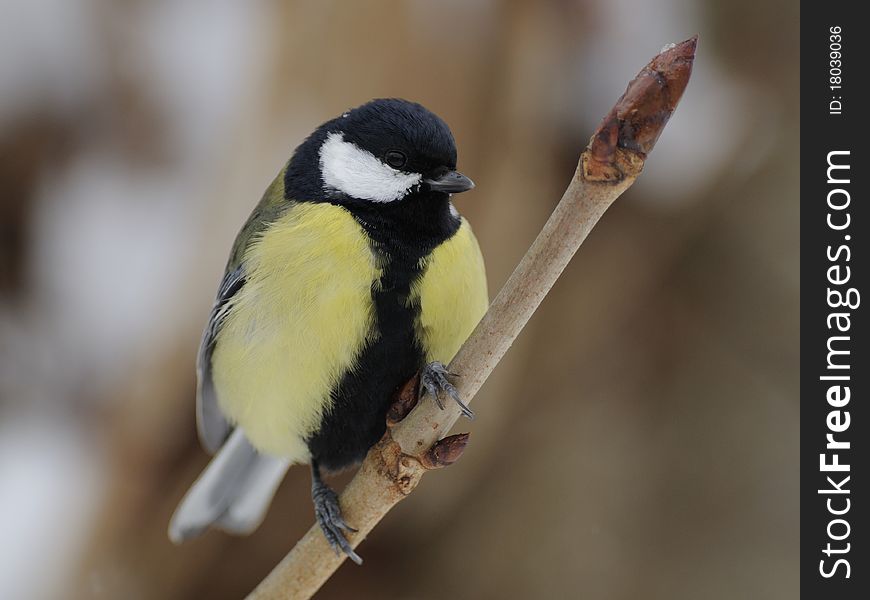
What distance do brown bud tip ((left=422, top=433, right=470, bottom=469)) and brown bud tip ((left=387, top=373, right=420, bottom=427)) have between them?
0.08m

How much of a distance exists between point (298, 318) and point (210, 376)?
0.37 m

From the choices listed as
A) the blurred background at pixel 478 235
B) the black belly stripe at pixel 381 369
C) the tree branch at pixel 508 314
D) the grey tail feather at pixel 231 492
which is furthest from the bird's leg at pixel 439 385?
the blurred background at pixel 478 235

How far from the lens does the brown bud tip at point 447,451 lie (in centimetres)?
89

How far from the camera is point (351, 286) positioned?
1.08 m

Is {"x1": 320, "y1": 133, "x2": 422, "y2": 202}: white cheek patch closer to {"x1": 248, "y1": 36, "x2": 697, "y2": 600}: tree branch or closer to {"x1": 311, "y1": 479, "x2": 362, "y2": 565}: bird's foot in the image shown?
{"x1": 248, "y1": 36, "x2": 697, "y2": 600}: tree branch

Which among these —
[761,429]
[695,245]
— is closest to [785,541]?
[761,429]

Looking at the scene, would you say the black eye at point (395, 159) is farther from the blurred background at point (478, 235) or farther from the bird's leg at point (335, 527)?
the blurred background at point (478, 235)

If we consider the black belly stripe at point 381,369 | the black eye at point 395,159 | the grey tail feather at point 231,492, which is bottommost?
the grey tail feather at point 231,492

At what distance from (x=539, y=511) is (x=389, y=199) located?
124cm

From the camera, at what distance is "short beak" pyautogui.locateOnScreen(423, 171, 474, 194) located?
107cm

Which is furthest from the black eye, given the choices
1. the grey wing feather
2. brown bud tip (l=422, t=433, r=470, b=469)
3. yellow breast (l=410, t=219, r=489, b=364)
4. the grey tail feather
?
the grey tail feather

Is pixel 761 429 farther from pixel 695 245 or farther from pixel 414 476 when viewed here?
pixel 414 476

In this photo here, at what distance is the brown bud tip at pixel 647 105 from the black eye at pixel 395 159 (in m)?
0.49
